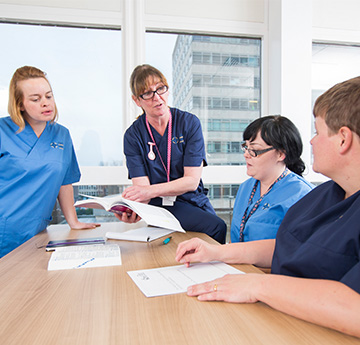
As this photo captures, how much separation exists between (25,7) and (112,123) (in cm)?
112

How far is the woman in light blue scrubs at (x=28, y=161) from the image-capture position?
1515 millimetres

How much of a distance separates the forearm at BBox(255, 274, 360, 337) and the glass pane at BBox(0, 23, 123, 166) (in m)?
2.24

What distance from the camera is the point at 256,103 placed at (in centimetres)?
310

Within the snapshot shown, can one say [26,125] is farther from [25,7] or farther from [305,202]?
[25,7]

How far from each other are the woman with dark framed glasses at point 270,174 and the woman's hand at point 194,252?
446 mm

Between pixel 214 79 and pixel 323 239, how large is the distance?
245 centimetres

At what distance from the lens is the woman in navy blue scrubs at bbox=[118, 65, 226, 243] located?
1.73 metres

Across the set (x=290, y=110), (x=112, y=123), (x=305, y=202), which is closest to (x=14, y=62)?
(x=112, y=123)

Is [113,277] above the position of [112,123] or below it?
below

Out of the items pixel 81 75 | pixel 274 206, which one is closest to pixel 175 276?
pixel 274 206

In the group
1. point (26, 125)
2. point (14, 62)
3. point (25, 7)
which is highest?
point (25, 7)

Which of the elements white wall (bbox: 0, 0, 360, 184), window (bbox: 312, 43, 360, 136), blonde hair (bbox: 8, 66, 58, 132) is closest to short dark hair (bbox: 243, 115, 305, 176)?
blonde hair (bbox: 8, 66, 58, 132)

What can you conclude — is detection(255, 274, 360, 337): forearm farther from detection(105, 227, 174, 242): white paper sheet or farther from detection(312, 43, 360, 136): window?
detection(312, 43, 360, 136): window

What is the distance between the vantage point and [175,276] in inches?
35.0
